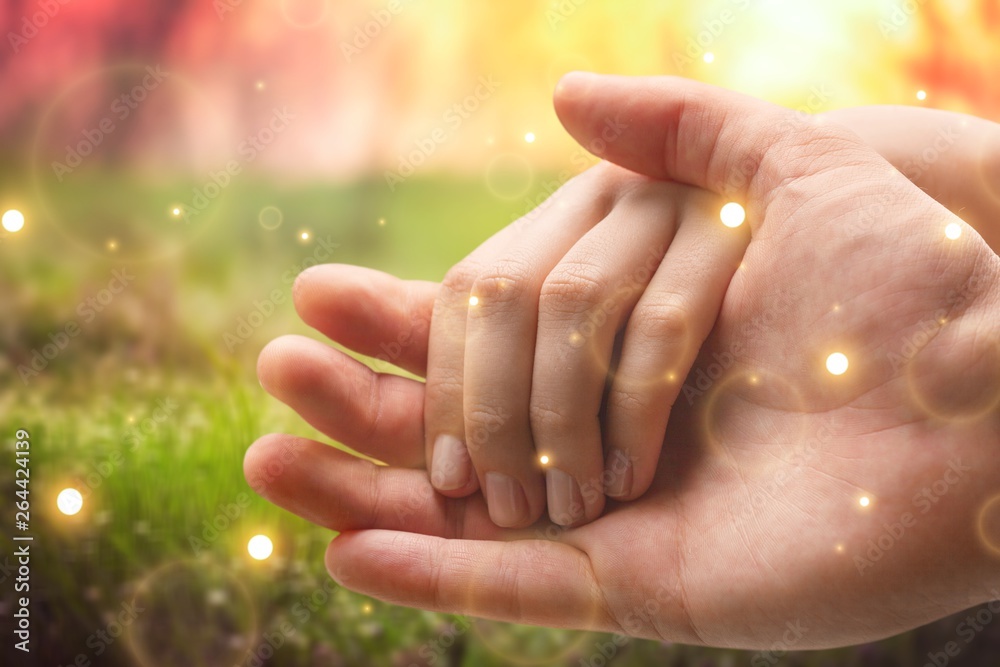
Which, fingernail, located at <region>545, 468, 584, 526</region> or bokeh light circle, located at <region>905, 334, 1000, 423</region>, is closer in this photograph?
bokeh light circle, located at <region>905, 334, 1000, 423</region>

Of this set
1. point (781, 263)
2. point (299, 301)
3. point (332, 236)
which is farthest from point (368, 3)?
point (781, 263)

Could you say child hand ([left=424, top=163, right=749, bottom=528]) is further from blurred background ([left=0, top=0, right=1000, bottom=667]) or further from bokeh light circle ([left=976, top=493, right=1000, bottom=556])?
blurred background ([left=0, top=0, right=1000, bottom=667])

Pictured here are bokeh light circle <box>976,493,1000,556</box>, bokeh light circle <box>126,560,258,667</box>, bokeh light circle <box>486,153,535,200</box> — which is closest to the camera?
bokeh light circle <box>976,493,1000,556</box>

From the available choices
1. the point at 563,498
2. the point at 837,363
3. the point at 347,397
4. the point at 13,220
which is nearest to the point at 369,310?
the point at 347,397

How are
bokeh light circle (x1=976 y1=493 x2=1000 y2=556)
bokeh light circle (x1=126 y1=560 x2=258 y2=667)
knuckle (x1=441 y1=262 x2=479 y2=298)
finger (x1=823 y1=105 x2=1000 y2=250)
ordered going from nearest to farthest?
bokeh light circle (x1=976 y1=493 x2=1000 y2=556) → knuckle (x1=441 y1=262 x2=479 y2=298) → finger (x1=823 y1=105 x2=1000 y2=250) → bokeh light circle (x1=126 y1=560 x2=258 y2=667)

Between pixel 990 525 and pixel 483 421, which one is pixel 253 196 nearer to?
pixel 483 421

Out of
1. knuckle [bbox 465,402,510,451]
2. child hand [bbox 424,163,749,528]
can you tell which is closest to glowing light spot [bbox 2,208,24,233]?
child hand [bbox 424,163,749,528]
